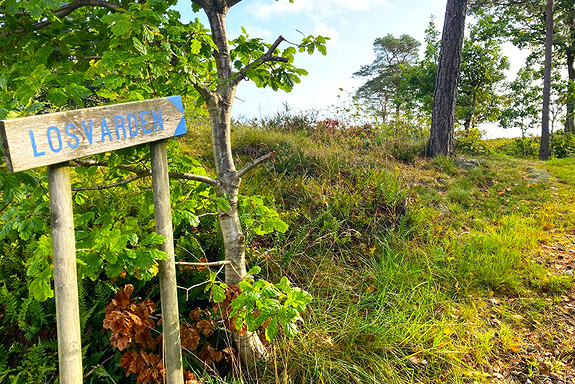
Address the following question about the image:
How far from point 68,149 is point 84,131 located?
0.36ft

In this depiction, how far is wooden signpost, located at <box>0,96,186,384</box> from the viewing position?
153cm

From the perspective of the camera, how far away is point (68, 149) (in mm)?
1646

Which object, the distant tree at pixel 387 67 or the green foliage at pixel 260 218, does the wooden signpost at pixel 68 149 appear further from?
the distant tree at pixel 387 67

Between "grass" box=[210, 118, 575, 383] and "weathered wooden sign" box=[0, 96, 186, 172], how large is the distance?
1.77 meters

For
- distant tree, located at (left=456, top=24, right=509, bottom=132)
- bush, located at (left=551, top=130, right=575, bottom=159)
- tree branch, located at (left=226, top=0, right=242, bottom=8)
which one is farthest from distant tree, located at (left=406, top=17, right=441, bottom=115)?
tree branch, located at (left=226, top=0, right=242, bottom=8)

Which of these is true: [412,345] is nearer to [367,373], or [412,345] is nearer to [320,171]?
[367,373]

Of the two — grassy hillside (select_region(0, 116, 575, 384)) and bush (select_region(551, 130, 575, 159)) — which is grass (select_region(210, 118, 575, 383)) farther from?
bush (select_region(551, 130, 575, 159))

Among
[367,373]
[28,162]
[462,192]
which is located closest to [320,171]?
[462,192]

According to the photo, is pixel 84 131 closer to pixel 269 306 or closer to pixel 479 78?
pixel 269 306

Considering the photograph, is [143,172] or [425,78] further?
[425,78]

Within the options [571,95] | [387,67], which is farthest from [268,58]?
[387,67]

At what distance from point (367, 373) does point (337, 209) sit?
224 cm

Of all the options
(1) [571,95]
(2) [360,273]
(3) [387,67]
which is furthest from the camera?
(3) [387,67]

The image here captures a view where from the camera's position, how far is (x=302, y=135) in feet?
24.2
